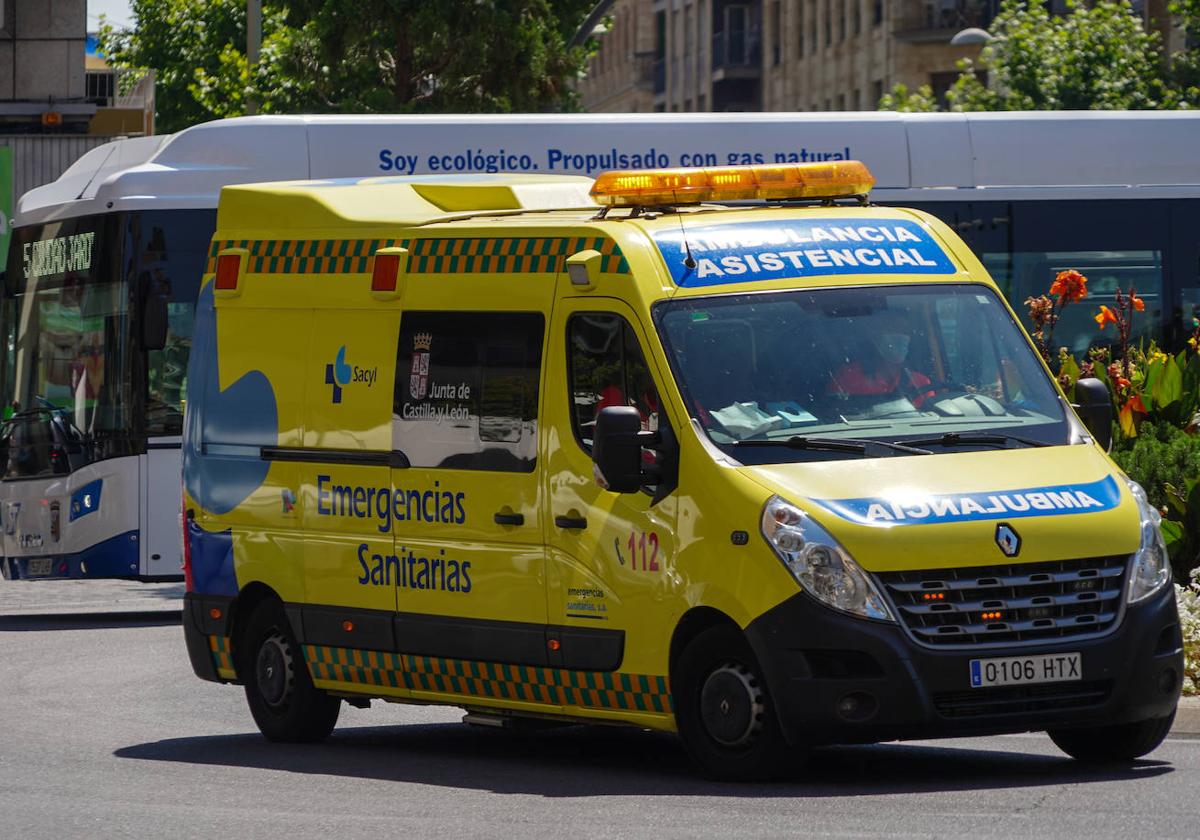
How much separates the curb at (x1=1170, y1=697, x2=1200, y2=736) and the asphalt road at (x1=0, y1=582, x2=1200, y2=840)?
244mm

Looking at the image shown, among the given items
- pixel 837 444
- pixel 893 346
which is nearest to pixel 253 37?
pixel 893 346

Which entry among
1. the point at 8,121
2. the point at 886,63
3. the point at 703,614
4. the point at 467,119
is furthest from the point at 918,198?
the point at 886,63

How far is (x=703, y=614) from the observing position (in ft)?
34.0

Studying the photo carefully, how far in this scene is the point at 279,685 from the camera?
508 inches

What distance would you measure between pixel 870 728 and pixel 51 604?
49.1ft

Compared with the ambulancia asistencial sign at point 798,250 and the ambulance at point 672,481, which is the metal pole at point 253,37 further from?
the ambulancia asistencial sign at point 798,250

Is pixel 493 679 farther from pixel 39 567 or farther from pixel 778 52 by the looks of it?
pixel 778 52

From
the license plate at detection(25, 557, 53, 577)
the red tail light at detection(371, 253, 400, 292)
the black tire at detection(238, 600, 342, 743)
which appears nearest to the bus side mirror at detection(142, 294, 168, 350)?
the license plate at detection(25, 557, 53, 577)

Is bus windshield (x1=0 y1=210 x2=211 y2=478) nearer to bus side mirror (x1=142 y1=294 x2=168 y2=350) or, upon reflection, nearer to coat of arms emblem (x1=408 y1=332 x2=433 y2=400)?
bus side mirror (x1=142 y1=294 x2=168 y2=350)

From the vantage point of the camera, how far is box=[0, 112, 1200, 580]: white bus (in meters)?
20.5

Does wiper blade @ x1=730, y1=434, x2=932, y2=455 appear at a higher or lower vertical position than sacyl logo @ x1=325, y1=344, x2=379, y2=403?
lower

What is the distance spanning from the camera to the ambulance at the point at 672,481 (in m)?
9.88

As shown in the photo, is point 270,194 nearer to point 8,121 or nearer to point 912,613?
point 912,613

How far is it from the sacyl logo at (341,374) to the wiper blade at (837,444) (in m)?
2.37
